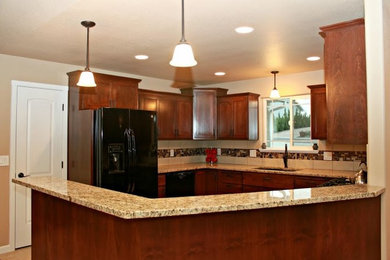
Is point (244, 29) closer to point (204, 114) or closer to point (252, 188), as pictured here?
point (252, 188)

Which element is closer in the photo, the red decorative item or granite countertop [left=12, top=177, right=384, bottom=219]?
granite countertop [left=12, top=177, right=384, bottom=219]

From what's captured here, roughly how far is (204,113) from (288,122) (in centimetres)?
144

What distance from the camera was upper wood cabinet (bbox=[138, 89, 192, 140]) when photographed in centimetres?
541

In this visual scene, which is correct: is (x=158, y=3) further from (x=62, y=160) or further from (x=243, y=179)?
(x=243, y=179)

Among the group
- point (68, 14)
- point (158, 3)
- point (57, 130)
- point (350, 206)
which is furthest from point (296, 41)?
point (57, 130)

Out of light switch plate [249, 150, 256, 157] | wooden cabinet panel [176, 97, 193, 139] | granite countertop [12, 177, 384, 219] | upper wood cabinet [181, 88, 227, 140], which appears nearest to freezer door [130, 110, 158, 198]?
wooden cabinet panel [176, 97, 193, 139]

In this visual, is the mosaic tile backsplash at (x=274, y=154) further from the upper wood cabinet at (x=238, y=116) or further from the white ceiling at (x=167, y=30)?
the white ceiling at (x=167, y=30)

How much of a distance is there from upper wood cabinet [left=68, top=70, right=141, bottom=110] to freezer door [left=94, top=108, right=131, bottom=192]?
533 mm

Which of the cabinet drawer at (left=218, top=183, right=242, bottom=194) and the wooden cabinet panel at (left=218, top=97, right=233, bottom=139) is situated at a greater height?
the wooden cabinet panel at (left=218, top=97, right=233, bottom=139)

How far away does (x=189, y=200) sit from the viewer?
1.90 m

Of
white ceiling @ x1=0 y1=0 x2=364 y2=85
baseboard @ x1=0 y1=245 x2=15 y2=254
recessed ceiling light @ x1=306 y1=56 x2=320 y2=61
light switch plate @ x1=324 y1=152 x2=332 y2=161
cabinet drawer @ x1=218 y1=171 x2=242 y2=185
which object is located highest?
white ceiling @ x1=0 y1=0 x2=364 y2=85

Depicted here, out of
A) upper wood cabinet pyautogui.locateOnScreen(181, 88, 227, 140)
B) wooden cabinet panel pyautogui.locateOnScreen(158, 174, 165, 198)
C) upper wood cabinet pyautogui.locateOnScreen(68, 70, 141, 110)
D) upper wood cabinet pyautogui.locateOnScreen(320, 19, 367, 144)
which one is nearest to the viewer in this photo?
upper wood cabinet pyautogui.locateOnScreen(320, 19, 367, 144)

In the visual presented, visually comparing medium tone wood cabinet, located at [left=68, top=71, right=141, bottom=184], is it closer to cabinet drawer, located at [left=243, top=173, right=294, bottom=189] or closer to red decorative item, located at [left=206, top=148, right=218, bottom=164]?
red decorative item, located at [left=206, top=148, right=218, bottom=164]

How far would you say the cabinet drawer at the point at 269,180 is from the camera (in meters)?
4.69
